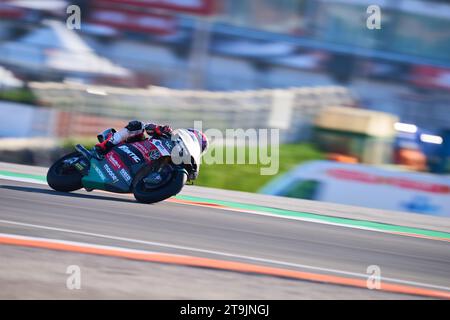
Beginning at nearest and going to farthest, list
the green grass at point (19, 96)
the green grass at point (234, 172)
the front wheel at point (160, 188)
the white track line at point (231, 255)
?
1. the white track line at point (231, 255)
2. the front wheel at point (160, 188)
3. the green grass at point (234, 172)
4. the green grass at point (19, 96)

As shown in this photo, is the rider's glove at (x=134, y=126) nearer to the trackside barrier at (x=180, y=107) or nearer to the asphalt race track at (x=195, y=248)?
the asphalt race track at (x=195, y=248)

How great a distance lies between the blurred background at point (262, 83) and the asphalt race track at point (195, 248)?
3.60 m

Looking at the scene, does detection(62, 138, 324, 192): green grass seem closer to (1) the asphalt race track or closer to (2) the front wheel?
(1) the asphalt race track

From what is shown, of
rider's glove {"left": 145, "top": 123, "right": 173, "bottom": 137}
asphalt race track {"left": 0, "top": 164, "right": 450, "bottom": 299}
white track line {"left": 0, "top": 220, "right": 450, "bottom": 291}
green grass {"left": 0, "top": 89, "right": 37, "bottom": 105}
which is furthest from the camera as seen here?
green grass {"left": 0, "top": 89, "right": 37, "bottom": 105}

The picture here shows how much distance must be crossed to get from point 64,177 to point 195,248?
2286mm

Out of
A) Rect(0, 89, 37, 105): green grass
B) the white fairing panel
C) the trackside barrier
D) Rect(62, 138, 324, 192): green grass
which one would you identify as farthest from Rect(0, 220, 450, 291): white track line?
Rect(0, 89, 37, 105): green grass

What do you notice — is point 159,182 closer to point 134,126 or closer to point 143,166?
point 143,166

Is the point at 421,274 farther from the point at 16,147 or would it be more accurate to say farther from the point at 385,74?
the point at 385,74

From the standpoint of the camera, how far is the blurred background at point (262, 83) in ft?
40.8

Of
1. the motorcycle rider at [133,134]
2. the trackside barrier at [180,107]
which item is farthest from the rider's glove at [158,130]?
the trackside barrier at [180,107]

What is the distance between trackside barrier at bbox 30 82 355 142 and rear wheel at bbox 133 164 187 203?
5.23 m

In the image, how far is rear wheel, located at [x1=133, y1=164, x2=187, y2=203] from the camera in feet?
25.2

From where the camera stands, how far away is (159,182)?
780 cm

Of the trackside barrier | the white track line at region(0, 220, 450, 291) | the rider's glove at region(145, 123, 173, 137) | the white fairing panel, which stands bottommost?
the white track line at region(0, 220, 450, 291)
